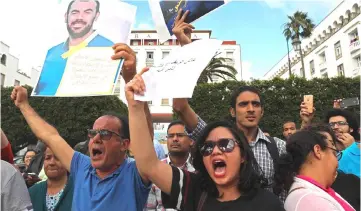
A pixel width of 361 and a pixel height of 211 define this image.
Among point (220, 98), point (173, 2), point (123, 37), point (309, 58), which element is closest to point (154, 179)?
point (123, 37)

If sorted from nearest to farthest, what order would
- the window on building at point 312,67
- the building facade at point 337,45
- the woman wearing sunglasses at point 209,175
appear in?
the woman wearing sunglasses at point 209,175
the building facade at point 337,45
the window on building at point 312,67

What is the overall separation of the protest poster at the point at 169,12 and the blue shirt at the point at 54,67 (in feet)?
1.37

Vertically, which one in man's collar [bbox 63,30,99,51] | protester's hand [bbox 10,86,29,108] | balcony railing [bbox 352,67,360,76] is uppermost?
balcony railing [bbox 352,67,360,76]

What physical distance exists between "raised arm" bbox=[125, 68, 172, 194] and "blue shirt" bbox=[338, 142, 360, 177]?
86.4 inches

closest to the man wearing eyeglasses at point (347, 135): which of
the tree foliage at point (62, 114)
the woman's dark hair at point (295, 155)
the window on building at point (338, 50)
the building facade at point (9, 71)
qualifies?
the woman's dark hair at point (295, 155)

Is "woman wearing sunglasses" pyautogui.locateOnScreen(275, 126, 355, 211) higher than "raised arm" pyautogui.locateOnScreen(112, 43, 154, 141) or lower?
lower

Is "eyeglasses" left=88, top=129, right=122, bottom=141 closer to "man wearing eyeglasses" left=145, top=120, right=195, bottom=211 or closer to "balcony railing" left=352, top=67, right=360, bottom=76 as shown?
"man wearing eyeglasses" left=145, top=120, right=195, bottom=211

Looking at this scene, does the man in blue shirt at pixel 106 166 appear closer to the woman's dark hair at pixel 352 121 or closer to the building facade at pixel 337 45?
the woman's dark hair at pixel 352 121

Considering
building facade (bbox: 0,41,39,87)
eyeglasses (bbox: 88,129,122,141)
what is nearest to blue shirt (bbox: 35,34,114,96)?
eyeglasses (bbox: 88,129,122,141)

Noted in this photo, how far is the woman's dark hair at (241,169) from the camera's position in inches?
70.6

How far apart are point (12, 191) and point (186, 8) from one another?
5.83 ft

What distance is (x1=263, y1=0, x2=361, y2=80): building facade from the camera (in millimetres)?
29125

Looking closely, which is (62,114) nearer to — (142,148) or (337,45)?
(142,148)

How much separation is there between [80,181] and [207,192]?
3.13ft
